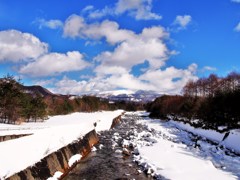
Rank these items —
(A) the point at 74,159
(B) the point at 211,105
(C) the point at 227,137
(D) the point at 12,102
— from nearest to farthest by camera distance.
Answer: (A) the point at 74,159 → (C) the point at 227,137 → (D) the point at 12,102 → (B) the point at 211,105

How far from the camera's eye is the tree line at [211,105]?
48.7 m

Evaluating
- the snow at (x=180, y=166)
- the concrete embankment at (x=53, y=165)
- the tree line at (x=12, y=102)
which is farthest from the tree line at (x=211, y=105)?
the tree line at (x=12, y=102)

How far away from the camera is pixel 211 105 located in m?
58.4

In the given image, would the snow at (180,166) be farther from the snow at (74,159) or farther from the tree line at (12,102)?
the tree line at (12,102)

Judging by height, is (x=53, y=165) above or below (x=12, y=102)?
below

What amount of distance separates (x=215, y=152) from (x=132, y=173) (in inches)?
466

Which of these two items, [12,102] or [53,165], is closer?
[53,165]

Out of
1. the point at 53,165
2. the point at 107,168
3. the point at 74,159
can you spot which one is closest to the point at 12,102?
the point at 74,159

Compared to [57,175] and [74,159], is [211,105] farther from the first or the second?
[57,175]

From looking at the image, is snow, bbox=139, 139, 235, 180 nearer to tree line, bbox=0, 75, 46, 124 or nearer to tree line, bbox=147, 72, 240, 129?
tree line, bbox=147, 72, 240, 129

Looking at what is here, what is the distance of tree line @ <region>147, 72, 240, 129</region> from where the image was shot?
4866 centimetres

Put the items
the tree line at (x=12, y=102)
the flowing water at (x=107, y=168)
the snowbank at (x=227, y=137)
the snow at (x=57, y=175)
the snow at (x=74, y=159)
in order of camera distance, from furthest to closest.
Result: the tree line at (x=12, y=102) < the snowbank at (x=227, y=137) < the snow at (x=74, y=159) < the flowing water at (x=107, y=168) < the snow at (x=57, y=175)

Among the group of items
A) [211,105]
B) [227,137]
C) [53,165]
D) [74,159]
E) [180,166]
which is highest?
[211,105]

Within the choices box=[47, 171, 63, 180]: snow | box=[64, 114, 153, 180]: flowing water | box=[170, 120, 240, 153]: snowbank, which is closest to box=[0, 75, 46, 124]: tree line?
box=[64, 114, 153, 180]: flowing water
